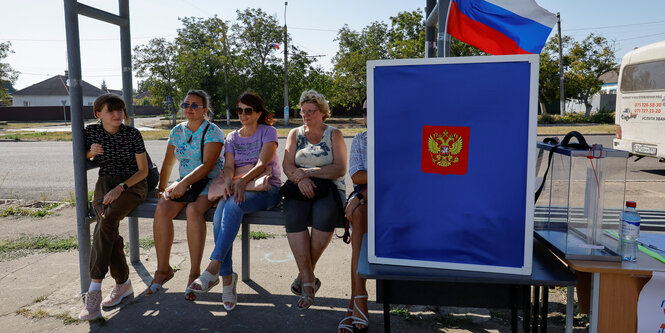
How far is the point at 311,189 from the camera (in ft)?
12.3

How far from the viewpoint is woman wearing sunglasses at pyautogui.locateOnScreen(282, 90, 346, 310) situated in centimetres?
367

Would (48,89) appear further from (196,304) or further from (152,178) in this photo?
(196,304)

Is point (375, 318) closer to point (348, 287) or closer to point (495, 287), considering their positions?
point (348, 287)

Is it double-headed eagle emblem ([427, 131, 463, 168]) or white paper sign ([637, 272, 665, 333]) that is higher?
double-headed eagle emblem ([427, 131, 463, 168])

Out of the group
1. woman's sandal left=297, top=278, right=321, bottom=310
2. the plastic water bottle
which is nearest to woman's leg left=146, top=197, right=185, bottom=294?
woman's sandal left=297, top=278, right=321, bottom=310

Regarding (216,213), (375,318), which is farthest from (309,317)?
(216,213)

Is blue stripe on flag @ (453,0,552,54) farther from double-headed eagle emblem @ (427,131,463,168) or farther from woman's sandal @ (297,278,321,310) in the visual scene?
woman's sandal @ (297,278,321,310)

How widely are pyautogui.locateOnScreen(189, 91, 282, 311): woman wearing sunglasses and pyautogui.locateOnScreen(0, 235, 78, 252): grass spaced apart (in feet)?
7.36

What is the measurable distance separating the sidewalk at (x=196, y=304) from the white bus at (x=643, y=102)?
9032mm

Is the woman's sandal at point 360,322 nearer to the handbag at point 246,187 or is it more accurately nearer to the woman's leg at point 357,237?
the woman's leg at point 357,237

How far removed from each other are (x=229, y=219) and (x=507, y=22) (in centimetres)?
245

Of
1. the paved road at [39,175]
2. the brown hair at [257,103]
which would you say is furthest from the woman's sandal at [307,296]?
the paved road at [39,175]

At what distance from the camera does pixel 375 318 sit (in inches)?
140

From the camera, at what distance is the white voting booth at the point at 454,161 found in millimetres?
2186
